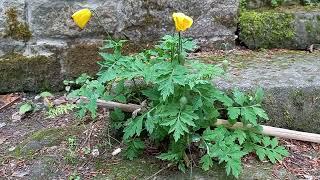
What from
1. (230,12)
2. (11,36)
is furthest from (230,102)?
(11,36)

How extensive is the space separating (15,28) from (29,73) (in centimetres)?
32

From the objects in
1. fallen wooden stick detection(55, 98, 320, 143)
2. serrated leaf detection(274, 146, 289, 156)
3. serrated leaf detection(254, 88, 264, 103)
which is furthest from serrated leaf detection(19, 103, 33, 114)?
serrated leaf detection(274, 146, 289, 156)

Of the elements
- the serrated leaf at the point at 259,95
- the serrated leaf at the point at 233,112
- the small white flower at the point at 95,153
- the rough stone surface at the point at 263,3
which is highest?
the rough stone surface at the point at 263,3

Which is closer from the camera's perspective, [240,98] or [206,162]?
[206,162]

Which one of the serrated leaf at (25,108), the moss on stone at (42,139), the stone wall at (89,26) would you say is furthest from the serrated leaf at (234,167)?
the serrated leaf at (25,108)

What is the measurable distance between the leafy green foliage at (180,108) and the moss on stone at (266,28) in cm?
84

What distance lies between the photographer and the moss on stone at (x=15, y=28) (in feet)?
9.94

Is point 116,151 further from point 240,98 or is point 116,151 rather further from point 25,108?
point 25,108

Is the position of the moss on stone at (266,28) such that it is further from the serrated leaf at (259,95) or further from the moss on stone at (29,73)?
the moss on stone at (29,73)

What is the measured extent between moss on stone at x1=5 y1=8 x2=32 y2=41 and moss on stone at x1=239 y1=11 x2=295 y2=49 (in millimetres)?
1500

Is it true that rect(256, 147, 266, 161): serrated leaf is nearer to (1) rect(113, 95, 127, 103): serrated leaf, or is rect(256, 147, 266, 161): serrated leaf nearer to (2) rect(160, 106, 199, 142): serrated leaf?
(2) rect(160, 106, 199, 142): serrated leaf

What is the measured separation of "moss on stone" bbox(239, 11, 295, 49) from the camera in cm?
310

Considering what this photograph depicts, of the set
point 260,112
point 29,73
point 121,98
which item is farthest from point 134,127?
point 29,73

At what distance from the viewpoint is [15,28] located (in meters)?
3.05
